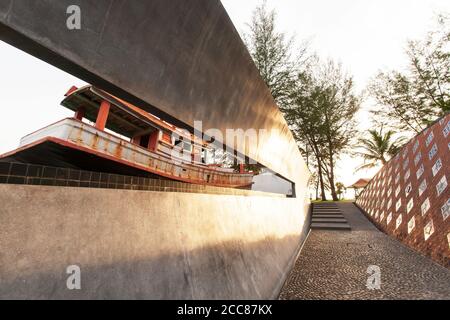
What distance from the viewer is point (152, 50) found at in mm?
1746

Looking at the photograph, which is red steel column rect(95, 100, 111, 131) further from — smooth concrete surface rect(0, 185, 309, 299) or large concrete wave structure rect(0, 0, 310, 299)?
smooth concrete surface rect(0, 185, 309, 299)

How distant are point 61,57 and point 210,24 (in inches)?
62.9

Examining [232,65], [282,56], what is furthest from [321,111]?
[232,65]

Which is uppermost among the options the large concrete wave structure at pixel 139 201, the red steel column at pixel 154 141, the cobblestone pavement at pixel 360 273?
the red steel column at pixel 154 141

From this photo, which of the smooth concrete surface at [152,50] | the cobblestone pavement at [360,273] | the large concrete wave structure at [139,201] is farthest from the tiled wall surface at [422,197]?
the smooth concrete surface at [152,50]

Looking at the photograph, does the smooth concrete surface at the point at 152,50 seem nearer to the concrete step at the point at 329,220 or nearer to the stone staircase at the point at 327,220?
the stone staircase at the point at 327,220

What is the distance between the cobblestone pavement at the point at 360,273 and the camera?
11.2 ft

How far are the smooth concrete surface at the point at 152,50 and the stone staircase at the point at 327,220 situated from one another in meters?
9.27

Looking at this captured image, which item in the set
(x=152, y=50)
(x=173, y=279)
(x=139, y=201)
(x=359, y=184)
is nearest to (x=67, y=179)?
(x=139, y=201)

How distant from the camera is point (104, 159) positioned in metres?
5.48

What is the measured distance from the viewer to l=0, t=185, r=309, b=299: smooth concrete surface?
42.3 inches

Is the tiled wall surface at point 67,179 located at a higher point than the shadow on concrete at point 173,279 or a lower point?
higher

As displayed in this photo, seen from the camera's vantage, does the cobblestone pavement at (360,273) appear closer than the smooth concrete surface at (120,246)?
No

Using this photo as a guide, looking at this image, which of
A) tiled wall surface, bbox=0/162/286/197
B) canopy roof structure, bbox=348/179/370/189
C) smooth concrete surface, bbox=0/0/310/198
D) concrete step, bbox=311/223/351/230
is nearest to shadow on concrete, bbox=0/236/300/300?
tiled wall surface, bbox=0/162/286/197
